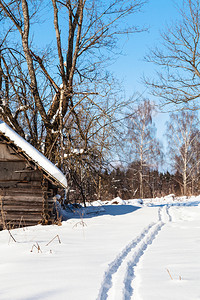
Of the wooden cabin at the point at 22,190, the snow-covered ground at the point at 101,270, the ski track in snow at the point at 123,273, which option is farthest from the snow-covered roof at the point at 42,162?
the ski track in snow at the point at 123,273

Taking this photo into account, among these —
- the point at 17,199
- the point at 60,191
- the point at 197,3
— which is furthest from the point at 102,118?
the point at 197,3

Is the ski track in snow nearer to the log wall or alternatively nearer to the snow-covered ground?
the snow-covered ground

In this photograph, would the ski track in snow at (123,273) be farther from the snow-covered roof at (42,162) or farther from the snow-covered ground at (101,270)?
the snow-covered roof at (42,162)

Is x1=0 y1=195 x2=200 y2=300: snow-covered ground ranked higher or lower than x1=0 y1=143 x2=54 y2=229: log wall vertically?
lower

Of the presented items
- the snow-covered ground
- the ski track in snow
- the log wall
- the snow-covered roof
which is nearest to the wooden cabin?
the log wall

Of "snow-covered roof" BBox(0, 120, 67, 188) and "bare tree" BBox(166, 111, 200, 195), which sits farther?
"bare tree" BBox(166, 111, 200, 195)

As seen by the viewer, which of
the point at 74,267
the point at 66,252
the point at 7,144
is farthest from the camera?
the point at 7,144

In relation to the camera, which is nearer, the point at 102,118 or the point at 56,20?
the point at 102,118

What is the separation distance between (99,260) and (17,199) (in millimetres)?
5946

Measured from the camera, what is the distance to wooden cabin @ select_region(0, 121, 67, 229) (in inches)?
376

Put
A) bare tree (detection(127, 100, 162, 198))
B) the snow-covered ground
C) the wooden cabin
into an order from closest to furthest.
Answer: the snow-covered ground
the wooden cabin
bare tree (detection(127, 100, 162, 198))

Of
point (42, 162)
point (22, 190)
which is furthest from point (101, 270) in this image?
point (22, 190)

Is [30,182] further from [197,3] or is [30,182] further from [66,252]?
[197,3]

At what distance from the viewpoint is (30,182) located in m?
9.77
